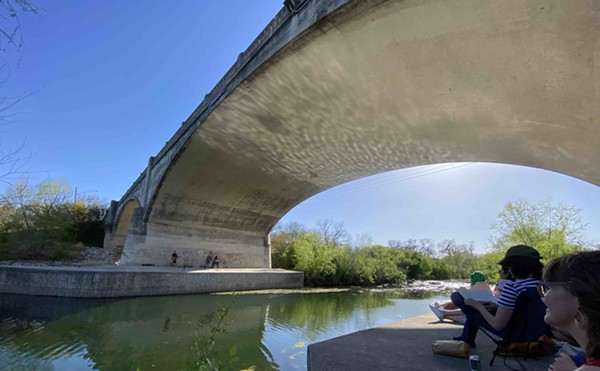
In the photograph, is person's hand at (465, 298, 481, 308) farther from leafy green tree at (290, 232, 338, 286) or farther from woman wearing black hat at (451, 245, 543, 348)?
leafy green tree at (290, 232, 338, 286)

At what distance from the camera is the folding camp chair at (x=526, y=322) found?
2096mm

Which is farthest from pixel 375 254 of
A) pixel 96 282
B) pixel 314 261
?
pixel 96 282

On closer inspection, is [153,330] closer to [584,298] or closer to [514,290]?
[514,290]

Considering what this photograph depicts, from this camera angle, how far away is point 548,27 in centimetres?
398

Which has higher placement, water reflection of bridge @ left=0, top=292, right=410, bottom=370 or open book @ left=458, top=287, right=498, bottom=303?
open book @ left=458, top=287, right=498, bottom=303

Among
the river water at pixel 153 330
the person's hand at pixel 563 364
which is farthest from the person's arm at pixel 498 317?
the river water at pixel 153 330

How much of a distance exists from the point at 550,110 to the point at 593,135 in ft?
2.61

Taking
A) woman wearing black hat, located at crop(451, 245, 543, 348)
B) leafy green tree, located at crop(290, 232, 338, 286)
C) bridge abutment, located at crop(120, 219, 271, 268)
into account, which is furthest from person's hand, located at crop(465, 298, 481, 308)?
leafy green tree, located at crop(290, 232, 338, 286)

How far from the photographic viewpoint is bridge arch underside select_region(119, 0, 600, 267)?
4.24 meters

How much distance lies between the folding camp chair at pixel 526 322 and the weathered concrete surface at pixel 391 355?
18cm

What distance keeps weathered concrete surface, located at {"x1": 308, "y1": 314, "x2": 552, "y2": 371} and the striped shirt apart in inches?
20.2

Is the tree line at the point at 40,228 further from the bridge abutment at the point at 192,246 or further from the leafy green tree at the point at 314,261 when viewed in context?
the leafy green tree at the point at 314,261

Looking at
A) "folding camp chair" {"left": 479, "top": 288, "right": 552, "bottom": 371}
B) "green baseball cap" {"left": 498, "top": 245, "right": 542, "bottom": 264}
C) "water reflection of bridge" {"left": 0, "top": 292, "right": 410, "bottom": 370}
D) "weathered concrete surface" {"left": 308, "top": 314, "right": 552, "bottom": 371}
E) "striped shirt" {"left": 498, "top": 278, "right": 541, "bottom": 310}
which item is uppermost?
"green baseball cap" {"left": 498, "top": 245, "right": 542, "bottom": 264}

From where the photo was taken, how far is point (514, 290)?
2117 mm
